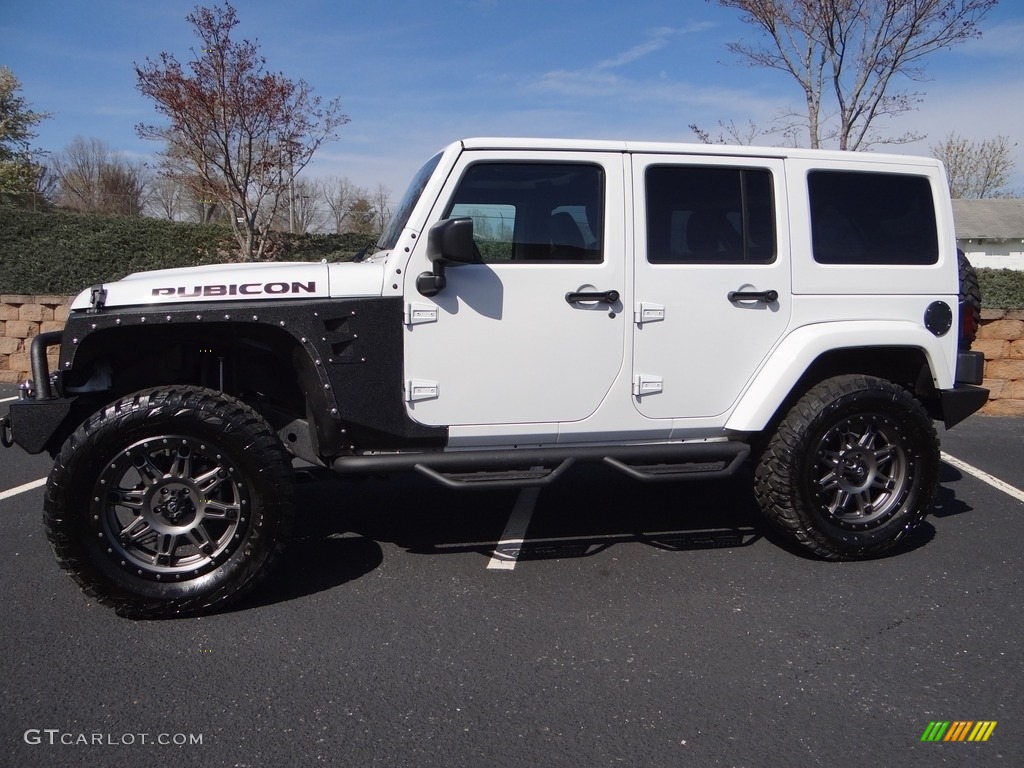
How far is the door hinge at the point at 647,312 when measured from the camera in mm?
3777

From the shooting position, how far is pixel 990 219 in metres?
31.6

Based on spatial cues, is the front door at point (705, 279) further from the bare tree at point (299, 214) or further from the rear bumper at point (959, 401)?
the bare tree at point (299, 214)

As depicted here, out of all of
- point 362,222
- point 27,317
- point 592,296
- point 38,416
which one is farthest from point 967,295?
point 362,222

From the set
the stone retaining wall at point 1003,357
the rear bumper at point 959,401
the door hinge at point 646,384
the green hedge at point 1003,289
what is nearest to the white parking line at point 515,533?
the door hinge at point 646,384

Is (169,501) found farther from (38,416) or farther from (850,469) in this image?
(850,469)

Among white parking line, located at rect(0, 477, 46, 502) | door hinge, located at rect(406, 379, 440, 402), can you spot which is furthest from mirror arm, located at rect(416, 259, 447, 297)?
white parking line, located at rect(0, 477, 46, 502)

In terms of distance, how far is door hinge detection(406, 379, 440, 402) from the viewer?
3609 mm

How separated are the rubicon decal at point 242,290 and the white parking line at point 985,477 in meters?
4.88

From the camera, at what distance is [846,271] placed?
4.05 m

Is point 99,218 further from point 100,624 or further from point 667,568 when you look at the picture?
point 667,568

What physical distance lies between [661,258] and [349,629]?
7.51 ft

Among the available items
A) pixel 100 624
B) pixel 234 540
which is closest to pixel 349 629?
pixel 234 540

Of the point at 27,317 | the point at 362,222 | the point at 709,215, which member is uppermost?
the point at 362,222

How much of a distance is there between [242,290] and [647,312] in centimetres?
192
